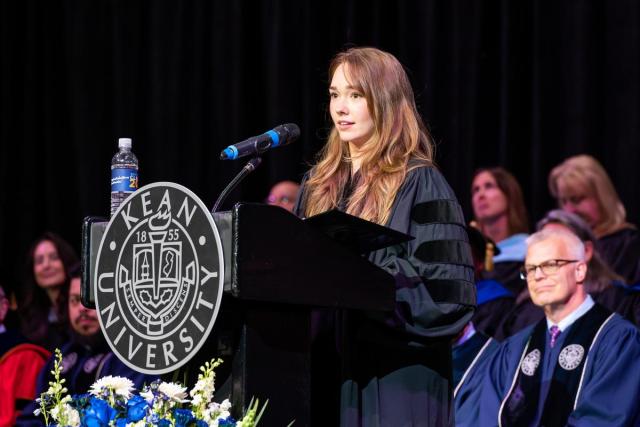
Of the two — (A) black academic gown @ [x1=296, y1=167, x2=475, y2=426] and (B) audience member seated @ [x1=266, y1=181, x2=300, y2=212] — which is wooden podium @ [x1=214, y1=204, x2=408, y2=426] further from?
(B) audience member seated @ [x1=266, y1=181, x2=300, y2=212]

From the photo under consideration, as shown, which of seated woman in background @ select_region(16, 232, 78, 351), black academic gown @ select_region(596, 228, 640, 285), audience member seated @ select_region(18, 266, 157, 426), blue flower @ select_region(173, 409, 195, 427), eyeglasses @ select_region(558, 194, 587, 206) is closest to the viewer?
blue flower @ select_region(173, 409, 195, 427)

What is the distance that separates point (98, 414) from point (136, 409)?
0.08 m

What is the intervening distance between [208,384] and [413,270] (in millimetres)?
Answer: 632

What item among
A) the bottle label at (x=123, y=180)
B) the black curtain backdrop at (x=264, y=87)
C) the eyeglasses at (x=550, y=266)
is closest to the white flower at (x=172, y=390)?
the bottle label at (x=123, y=180)

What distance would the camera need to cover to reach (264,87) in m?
7.28

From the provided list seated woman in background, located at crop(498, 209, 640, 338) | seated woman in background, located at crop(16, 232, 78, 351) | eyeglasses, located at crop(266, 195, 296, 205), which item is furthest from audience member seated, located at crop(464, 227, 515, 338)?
seated woman in background, located at crop(16, 232, 78, 351)

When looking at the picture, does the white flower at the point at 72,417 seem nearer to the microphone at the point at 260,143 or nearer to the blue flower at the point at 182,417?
the blue flower at the point at 182,417

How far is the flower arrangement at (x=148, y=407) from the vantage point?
6.79 ft

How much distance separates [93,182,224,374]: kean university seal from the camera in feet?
6.96

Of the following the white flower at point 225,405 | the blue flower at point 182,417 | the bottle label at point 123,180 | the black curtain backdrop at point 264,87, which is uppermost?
the black curtain backdrop at point 264,87

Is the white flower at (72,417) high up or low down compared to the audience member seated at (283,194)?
down

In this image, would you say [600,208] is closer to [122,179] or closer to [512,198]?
[512,198]

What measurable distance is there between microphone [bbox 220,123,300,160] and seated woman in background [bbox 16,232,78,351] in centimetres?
410

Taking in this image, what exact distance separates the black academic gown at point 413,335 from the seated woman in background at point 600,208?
139 inches
